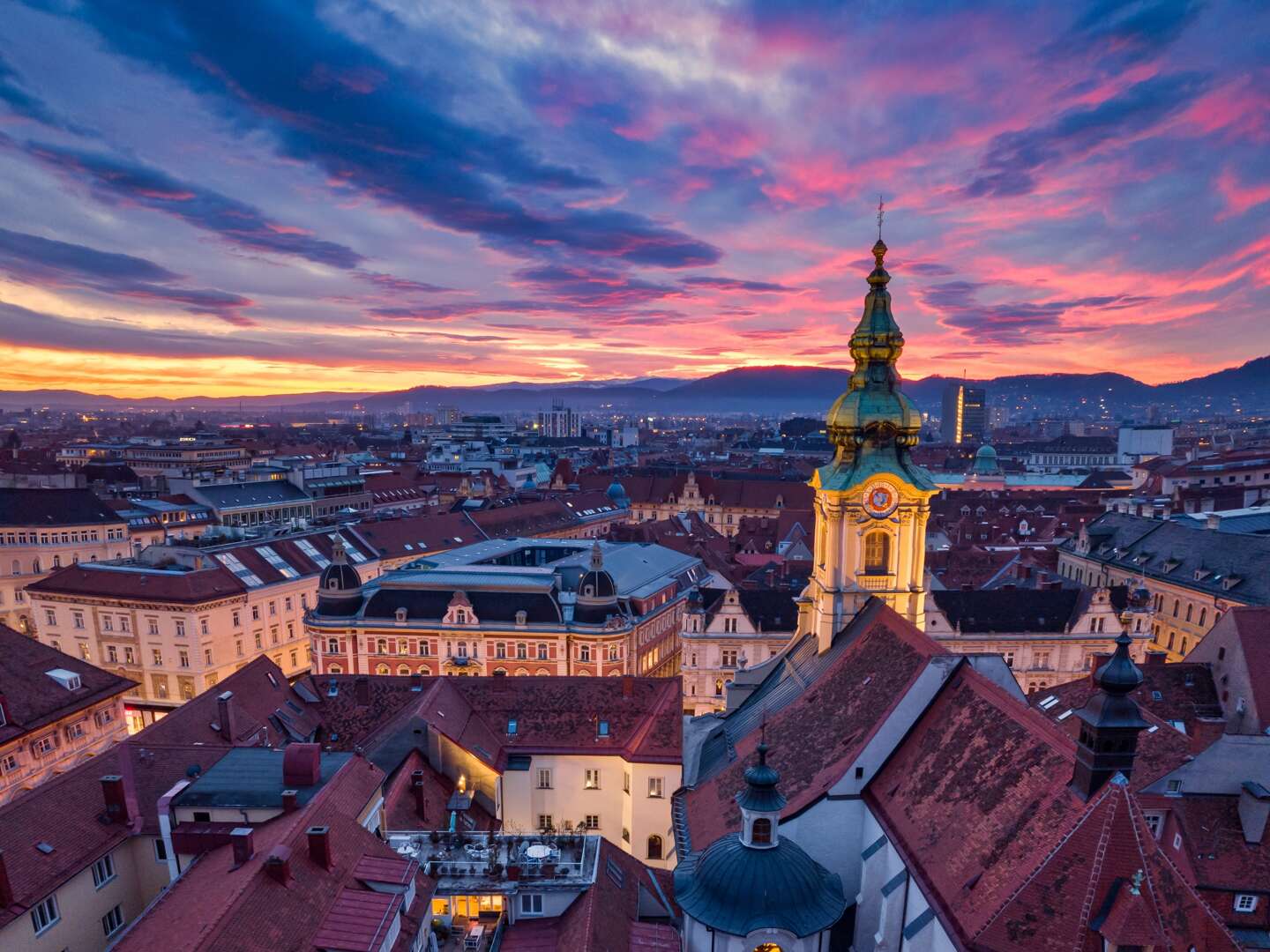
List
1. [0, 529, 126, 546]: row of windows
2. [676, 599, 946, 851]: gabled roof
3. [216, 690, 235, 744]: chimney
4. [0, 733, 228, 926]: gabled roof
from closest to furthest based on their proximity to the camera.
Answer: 1. [0, 733, 228, 926]: gabled roof
2. [676, 599, 946, 851]: gabled roof
3. [216, 690, 235, 744]: chimney
4. [0, 529, 126, 546]: row of windows

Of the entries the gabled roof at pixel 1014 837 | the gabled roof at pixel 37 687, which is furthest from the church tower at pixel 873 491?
the gabled roof at pixel 37 687

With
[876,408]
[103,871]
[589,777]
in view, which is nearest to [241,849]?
[103,871]

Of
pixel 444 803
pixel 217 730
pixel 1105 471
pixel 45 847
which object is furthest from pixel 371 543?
pixel 1105 471

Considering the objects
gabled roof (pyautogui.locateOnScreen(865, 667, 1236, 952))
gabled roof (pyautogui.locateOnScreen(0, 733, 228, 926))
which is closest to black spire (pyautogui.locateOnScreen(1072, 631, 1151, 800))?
gabled roof (pyautogui.locateOnScreen(865, 667, 1236, 952))

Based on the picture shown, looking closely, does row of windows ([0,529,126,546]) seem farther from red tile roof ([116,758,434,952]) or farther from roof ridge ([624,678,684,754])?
roof ridge ([624,678,684,754])

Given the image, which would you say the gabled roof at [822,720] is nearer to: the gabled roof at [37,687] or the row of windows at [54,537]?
the gabled roof at [37,687]

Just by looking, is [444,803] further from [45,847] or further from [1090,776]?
[1090,776]

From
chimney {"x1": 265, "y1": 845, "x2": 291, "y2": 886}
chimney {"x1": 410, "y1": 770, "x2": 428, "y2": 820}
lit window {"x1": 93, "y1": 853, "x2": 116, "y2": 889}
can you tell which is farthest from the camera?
chimney {"x1": 410, "y1": 770, "x2": 428, "y2": 820}
